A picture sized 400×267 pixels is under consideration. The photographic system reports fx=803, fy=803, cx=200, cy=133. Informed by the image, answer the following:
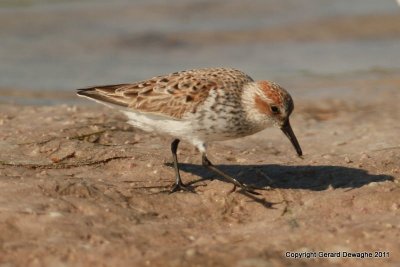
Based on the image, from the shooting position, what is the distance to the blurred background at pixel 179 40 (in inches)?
598

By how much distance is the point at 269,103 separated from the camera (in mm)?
7793

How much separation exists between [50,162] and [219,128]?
1918 millimetres

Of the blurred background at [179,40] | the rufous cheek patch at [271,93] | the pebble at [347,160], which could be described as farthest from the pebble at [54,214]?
the blurred background at [179,40]

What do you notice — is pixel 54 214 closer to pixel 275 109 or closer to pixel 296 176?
pixel 275 109

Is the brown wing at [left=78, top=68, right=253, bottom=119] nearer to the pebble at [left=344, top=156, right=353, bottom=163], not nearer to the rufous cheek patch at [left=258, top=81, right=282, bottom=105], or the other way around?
the rufous cheek patch at [left=258, top=81, right=282, bottom=105]

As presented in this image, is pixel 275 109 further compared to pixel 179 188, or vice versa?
pixel 275 109

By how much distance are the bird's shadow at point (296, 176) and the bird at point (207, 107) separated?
0.29m

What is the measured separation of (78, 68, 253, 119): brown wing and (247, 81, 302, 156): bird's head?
231mm

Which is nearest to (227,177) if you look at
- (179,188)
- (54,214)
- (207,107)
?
(179,188)

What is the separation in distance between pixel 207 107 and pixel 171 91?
512 millimetres

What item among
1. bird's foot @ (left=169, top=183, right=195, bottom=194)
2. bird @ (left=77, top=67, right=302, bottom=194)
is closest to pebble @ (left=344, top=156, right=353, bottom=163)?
bird @ (left=77, top=67, right=302, bottom=194)

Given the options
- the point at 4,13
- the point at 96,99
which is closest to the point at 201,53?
the point at 4,13

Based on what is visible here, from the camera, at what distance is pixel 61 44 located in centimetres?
1748

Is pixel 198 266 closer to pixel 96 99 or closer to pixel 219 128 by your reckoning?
pixel 219 128
